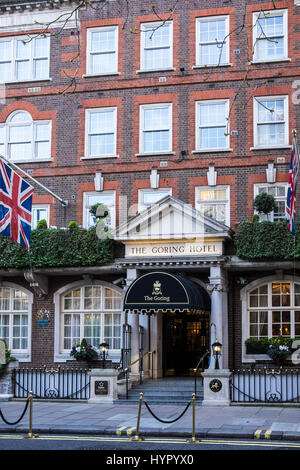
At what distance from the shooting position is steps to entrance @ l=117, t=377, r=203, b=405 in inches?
880

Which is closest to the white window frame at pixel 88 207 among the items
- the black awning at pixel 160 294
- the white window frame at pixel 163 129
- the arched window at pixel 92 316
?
the white window frame at pixel 163 129

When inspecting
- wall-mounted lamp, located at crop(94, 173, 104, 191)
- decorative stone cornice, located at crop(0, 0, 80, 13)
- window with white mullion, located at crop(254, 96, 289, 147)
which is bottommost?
wall-mounted lamp, located at crop(94, 173, 104, 191)

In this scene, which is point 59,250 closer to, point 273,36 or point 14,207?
point 14,207

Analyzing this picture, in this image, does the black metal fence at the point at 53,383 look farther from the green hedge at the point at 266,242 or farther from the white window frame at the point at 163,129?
the white window frame at the point at 163,129

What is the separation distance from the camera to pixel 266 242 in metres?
23.8

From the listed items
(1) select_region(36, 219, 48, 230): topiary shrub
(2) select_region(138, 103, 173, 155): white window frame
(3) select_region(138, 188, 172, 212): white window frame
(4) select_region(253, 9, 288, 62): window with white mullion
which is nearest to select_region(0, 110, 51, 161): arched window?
(1) select_region(36, 219, 48, 230): topiary shrub

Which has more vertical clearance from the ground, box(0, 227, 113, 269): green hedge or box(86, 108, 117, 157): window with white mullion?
box(86, 108, 117, 157): window with white mullion

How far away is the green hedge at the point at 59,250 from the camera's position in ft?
82.5

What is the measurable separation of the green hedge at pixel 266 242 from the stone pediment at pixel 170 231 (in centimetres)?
62

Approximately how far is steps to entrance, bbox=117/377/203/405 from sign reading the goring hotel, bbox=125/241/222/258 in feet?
14.1

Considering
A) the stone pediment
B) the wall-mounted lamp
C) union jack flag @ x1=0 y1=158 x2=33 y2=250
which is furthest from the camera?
the wall-mounted lamp

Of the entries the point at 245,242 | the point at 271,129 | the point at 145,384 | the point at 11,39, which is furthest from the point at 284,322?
the point at 11,39

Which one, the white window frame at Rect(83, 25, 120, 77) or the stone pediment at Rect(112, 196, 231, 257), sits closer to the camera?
the stone pediment at Rect(112, 196, 231, 257)

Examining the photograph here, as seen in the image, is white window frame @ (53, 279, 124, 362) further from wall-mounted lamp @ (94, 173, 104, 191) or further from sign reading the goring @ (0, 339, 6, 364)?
wall-mounted lamp @ (94, 173, 104, 191)
